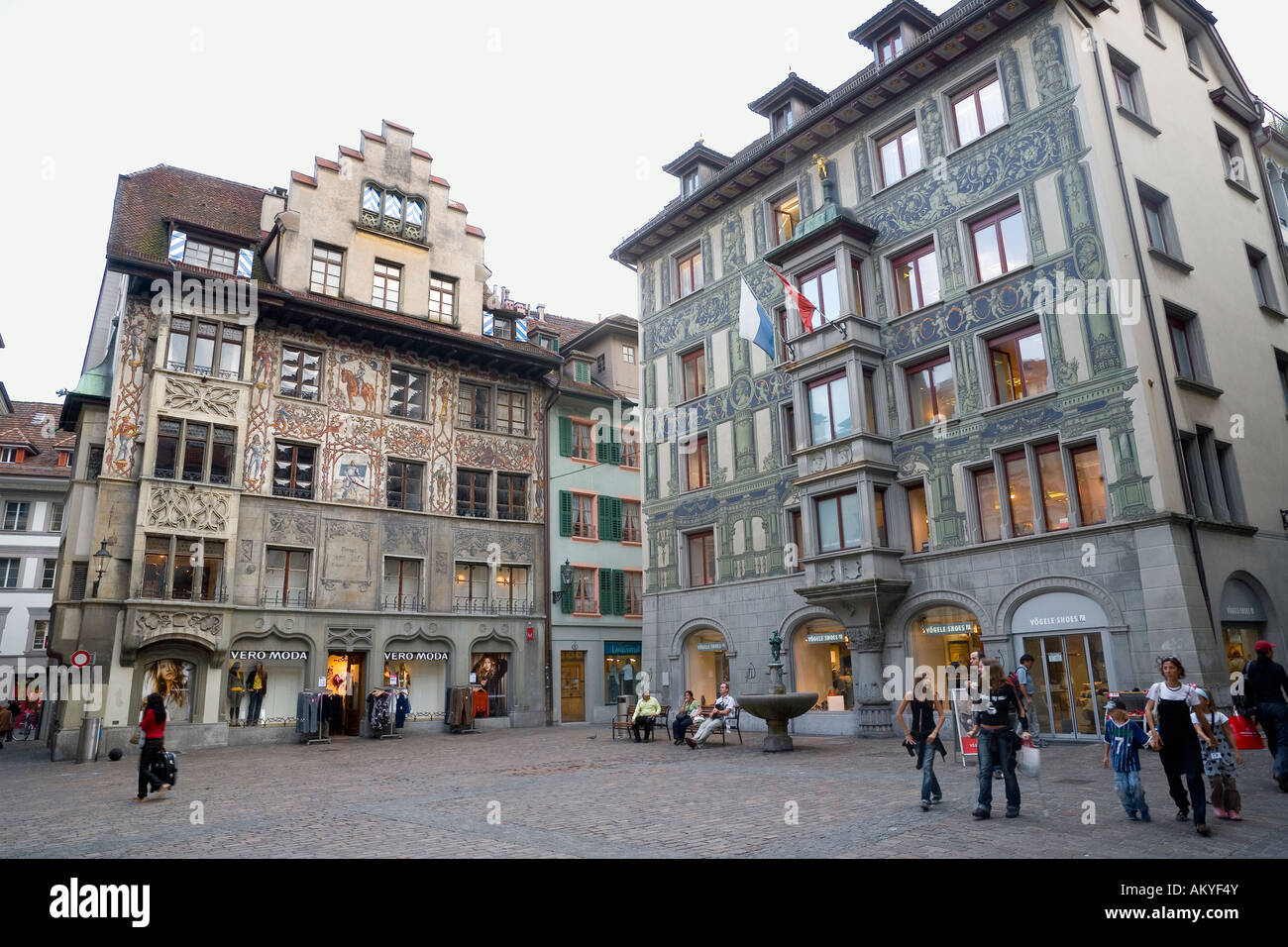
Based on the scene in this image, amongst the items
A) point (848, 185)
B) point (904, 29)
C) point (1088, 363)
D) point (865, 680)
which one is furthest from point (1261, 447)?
point (904, 29)

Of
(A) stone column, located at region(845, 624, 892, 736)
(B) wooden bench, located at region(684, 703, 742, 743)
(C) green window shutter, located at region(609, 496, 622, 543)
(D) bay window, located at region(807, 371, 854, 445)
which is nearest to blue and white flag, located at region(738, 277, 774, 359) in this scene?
(D) bay window, located at region(807, 371, 854, 445)

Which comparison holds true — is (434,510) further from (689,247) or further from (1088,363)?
(1088,363)

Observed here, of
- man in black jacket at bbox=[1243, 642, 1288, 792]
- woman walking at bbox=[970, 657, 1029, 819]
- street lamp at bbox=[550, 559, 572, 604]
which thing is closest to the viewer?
woman walking at bbox=[970, 657, 1029, 819]

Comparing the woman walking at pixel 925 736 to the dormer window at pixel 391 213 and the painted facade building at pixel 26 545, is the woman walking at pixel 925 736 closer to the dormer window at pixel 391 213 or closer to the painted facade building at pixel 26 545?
the dormer window at pixel 391 213

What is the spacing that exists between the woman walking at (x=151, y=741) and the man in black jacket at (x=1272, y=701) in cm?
1589

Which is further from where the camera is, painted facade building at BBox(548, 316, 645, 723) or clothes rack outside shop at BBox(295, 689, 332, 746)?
painted facade building at BBox(548, 316, 645, 723)

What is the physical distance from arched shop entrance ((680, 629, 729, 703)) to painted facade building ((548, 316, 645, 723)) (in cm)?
698

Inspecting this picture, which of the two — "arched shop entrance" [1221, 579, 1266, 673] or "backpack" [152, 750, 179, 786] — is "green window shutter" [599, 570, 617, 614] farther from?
"backpack" [152, 750, 179, 786]

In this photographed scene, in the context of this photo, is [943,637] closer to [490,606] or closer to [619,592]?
[619,592]

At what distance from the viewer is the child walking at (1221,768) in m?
9.17

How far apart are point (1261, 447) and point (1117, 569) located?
285 inches

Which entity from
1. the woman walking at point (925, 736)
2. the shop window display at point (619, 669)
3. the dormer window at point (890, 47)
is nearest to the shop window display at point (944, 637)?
the woman walking at point (925, 736)

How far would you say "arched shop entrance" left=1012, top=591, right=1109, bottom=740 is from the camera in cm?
1917

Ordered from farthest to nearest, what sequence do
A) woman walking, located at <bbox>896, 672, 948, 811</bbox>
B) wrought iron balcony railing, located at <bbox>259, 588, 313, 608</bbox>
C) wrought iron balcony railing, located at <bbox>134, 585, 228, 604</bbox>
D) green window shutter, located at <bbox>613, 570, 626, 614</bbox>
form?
green window shutter, located at <bbox>613, 570, 626, 614</bbox>
wrought iron balcony railing, located at <bbox>259, 588, 313, 608</bbox>
wrought iron balcony railing, located at <bbox>134, 585, 228, 604</bbox>
woman walking, located at <bbox>896, 672, 948, 811</bbox>
